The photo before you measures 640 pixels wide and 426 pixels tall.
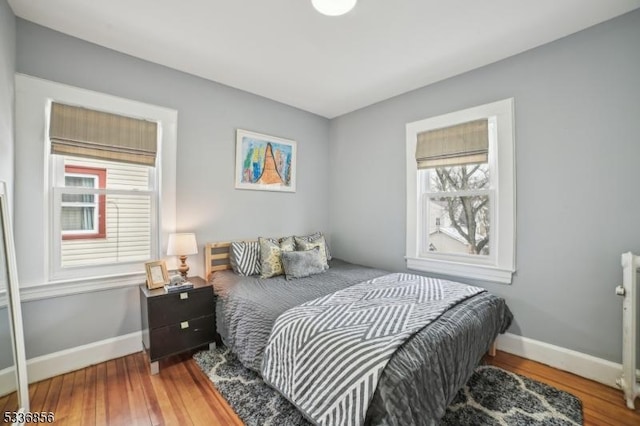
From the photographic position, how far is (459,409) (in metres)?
1.70

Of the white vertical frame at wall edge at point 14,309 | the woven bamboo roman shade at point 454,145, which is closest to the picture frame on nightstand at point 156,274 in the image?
the white vertical frame at wall edge at point 14,309

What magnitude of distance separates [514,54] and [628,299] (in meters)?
2.02

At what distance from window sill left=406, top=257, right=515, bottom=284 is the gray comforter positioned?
1.01ft

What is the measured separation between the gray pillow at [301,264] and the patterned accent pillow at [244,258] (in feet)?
1.07

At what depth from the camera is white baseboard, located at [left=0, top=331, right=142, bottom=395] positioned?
1997 millimetres

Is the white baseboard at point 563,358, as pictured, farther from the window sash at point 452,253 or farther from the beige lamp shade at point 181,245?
the beige lamp shade at point 181,245

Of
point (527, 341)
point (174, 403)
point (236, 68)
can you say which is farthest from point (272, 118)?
point (527, 341)

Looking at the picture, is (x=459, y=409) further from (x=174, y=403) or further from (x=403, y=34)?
(x=403, y=34)

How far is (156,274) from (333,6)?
243 centimetres

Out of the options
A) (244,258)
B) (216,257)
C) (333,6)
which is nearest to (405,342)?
(244,258)

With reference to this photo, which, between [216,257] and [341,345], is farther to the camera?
[216,257]

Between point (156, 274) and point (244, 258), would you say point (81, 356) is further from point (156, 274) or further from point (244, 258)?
point (244, 258)

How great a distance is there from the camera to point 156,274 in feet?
7.66

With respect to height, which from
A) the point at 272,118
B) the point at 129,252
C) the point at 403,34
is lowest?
the point at 129,252
